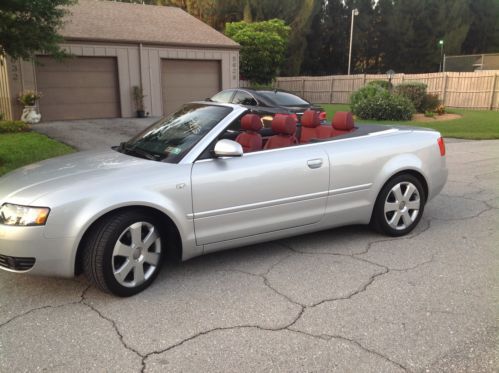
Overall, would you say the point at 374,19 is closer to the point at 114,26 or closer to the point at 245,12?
the point at 245,12

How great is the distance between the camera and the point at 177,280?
3768 millimetres

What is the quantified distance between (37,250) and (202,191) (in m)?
1.27

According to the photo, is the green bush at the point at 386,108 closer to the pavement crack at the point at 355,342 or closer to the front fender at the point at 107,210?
the front fender at the point at 107,210

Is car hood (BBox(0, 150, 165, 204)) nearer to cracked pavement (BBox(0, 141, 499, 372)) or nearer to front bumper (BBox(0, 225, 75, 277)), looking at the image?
front bumper (BBox(0, 225, 75, 277))

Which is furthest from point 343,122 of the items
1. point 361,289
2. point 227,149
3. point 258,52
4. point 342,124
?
point 258,52

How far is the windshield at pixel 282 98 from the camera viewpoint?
1112 centimetres

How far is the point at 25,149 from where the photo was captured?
999 cm

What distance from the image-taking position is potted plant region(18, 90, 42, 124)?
15086 mm

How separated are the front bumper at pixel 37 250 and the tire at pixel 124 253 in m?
0.15

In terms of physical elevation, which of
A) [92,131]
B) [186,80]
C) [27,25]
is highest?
[27,25]

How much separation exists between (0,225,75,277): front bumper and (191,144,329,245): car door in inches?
39.3

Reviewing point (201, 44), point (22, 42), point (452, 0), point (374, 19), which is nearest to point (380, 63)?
point (374, 19)

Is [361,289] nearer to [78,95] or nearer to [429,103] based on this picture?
[78,95]

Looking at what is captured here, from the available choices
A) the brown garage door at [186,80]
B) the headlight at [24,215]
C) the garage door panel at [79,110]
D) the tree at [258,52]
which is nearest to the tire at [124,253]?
the headlight at [24,215]
